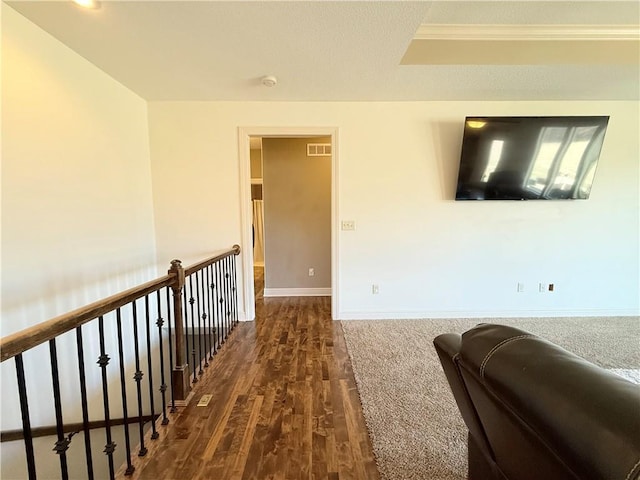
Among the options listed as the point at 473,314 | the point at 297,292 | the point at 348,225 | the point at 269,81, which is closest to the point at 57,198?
the point at 269,81

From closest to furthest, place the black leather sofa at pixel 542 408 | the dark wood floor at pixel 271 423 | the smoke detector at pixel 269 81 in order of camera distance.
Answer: the black leather sofa at pixel 542 408, the dark wood floor at pixel 271 423, the smoke detector at pixel 269 81

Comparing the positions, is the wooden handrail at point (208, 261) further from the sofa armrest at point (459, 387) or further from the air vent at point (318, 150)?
the air vent at point (318, 150)

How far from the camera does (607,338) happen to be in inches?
111

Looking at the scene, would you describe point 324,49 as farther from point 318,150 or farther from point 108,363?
point 108,363

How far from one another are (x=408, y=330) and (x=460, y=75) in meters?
2.58

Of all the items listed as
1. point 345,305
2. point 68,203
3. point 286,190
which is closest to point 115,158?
point 68,203

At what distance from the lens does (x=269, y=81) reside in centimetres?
261

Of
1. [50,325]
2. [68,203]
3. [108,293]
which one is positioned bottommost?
[108,293]

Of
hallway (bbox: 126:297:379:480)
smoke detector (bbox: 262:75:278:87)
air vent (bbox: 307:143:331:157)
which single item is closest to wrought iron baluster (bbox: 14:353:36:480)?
hallway (bbox: 126:297:379:480)

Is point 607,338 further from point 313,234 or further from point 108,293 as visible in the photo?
point 108,293

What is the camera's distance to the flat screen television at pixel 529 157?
299 centimetres

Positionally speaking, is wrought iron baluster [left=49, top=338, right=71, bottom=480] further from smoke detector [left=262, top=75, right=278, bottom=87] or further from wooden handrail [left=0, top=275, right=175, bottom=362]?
smoke detector [left=262, top=75, right=278, bottom=87]

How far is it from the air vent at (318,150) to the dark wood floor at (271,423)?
2.78 m

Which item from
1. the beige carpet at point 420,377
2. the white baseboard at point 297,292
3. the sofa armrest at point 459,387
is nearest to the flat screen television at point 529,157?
the beige carpet at point 420,377
